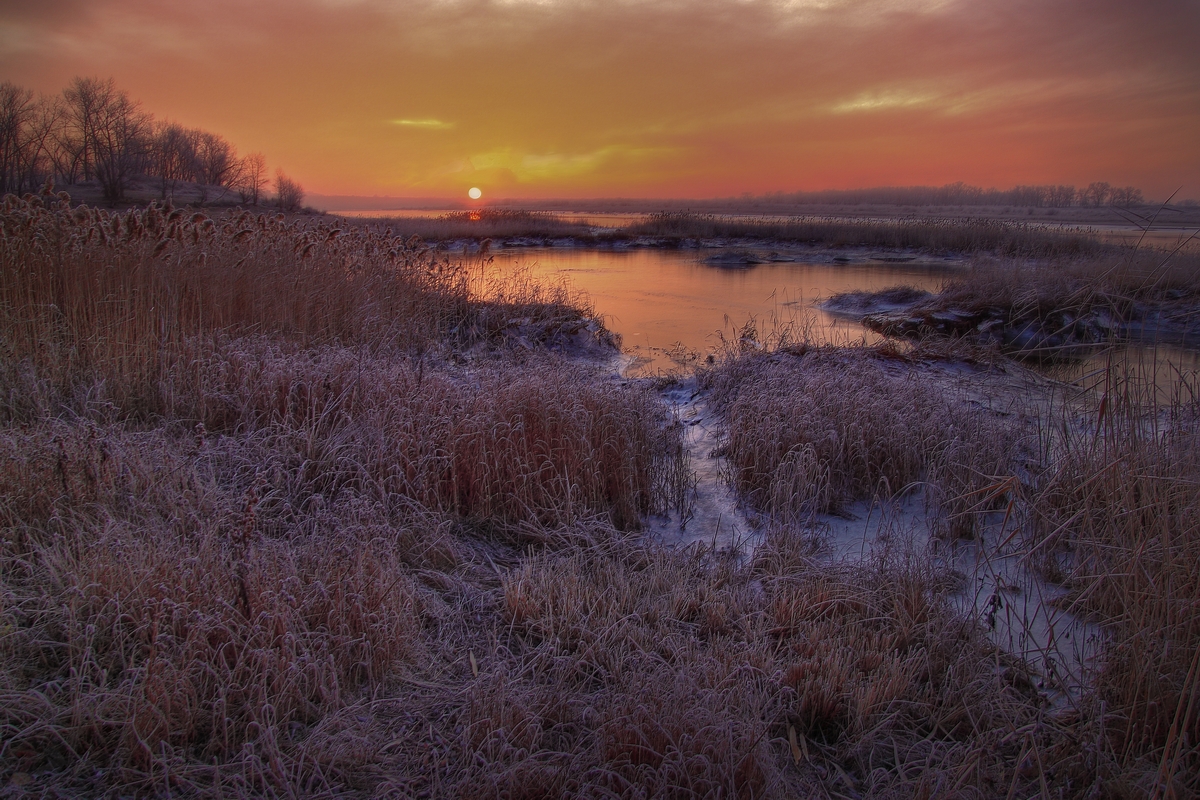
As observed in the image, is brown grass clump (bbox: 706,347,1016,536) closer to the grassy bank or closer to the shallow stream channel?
the shallow stream channel

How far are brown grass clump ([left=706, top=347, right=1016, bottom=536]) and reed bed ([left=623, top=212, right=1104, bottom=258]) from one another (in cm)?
1593

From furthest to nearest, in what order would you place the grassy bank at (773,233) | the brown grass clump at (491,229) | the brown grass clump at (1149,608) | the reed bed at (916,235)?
the brown grass clump at (491,229) < the grassy bank at (773,233) < the reed bed at (916,235) < the brown grass clump at (1149,608)

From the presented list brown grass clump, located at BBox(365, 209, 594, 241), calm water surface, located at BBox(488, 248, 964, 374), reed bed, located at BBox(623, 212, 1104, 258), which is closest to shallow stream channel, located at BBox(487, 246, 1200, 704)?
calm water surface, located at BBox(488, 248, 964, 374)

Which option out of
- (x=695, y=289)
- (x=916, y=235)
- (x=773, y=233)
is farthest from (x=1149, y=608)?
(x=773, y=233)

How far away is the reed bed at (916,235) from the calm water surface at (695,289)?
94.9 inches

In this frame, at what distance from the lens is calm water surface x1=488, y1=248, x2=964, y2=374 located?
472 inches

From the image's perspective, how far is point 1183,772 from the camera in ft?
6.85

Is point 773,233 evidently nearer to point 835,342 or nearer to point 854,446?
point 835,342

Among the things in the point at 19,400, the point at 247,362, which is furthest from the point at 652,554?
the point at 19,400

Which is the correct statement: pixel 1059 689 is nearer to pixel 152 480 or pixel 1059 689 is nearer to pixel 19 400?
pixel 152 480

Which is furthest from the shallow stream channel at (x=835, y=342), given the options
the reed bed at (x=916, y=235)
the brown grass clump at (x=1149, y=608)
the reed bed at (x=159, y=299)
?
the reed bed at (x=159, y=299)

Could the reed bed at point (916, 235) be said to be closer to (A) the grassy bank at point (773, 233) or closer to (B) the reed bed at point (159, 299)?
(A) the grassy bank at point (773, 233)

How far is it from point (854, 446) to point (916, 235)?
2871 centimetres

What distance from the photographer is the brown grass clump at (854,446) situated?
4.52m
